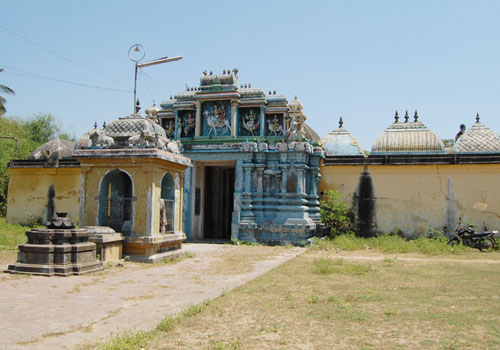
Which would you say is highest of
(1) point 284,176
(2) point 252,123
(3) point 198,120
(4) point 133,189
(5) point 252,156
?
(3) point 198,120

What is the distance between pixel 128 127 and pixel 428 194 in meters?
10.7

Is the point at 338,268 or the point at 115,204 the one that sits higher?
the point at 115,204

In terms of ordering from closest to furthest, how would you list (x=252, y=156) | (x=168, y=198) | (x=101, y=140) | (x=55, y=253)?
(x=55, y=253) < (x=101, y=140) < (x=168, y=198) < (x=252, y=156)

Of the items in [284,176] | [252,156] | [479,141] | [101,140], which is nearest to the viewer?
[101,140]

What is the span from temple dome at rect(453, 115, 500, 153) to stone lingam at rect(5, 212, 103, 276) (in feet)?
47.5

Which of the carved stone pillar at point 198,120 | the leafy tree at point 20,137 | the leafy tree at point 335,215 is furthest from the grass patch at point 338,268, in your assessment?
the leafy tree at point 20,137

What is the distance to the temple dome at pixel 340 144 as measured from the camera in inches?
750

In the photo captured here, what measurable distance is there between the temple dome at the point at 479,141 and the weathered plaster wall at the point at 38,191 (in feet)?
49.9

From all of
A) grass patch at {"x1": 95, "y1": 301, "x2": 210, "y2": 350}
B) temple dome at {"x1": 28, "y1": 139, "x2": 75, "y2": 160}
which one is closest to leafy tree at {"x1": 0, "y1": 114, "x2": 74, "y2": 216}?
temple dome at {"x1": 28, "y1": 139, "x2": 75, "y2": 160}

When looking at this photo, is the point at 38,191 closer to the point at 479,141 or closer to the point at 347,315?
the point at 347,315

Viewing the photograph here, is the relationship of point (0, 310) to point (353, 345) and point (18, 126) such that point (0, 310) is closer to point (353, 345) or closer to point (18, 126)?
point (353, 345)

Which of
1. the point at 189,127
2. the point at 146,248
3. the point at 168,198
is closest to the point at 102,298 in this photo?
the point at 146,248

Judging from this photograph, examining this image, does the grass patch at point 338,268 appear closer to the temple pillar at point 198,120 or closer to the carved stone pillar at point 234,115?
the carved stone pillar at point 234,115

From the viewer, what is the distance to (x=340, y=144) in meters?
19.3
